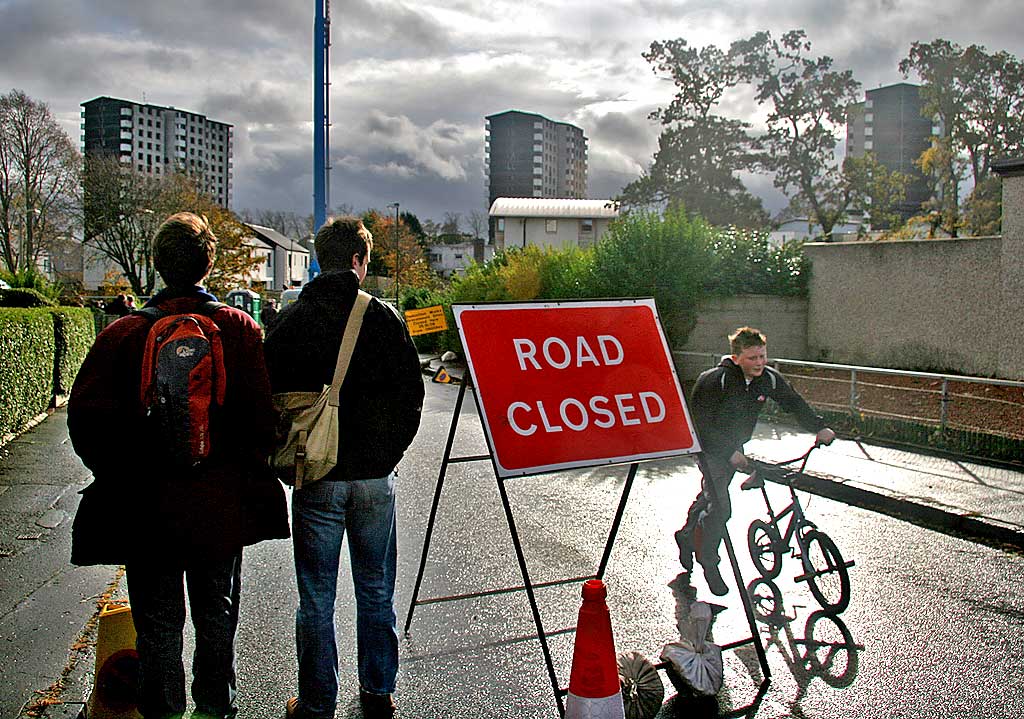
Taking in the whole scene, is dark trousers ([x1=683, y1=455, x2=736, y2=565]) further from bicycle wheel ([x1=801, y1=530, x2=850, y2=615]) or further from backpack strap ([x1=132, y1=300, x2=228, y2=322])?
backpack strap ([x1=132, y1=300, x2=228, y2=322])

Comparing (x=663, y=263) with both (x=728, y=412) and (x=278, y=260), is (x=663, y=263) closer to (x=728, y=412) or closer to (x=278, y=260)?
(x=728, y=412)

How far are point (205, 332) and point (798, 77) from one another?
3831 centimetres

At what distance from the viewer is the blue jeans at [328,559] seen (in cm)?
349

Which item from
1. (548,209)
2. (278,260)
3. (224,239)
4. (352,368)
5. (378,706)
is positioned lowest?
(378,706)

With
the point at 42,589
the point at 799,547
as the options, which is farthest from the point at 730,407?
the point at 42,589

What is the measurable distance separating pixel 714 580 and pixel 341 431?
119 inches

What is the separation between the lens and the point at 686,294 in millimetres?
18297

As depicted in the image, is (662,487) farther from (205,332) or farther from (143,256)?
(143,256)

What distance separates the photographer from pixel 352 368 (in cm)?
345

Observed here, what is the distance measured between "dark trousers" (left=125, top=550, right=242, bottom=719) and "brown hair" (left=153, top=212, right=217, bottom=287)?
3.40 ft

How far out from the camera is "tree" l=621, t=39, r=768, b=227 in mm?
38562

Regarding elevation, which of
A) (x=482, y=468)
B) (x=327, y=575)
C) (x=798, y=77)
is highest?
(x=798, y=77)

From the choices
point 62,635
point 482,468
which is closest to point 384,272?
point 482,468

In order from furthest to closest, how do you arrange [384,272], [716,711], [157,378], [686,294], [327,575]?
[384,272]
[686,294]
[716,711]
[327,575]
[157,378]
